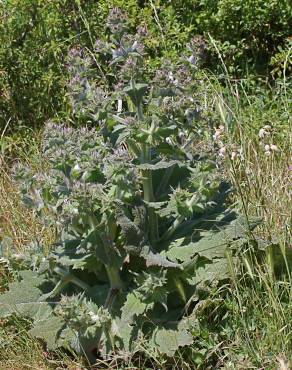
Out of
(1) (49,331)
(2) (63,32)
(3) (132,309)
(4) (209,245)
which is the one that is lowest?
(1) (49,331)

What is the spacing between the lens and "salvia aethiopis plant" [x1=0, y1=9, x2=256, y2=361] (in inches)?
132

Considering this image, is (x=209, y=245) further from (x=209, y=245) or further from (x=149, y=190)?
(x=149, y=190)

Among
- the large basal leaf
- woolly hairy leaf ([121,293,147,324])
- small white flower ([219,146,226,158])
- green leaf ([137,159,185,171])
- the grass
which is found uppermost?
green leaf ([137,159,185,171])

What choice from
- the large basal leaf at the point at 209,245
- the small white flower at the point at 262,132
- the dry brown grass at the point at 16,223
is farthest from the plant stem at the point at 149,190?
the small white flower at the point at 262,132

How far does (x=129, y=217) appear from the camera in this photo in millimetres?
3525

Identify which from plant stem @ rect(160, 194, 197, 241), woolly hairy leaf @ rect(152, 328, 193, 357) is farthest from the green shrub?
woolly hairy leaf @ rect(152, 328, 193, 357)

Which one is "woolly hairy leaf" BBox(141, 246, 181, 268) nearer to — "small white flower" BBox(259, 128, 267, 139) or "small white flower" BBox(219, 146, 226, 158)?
"small white flower" BBox(219, 146, 226, 158)

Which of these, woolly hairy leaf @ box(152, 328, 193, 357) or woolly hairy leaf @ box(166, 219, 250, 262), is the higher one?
woolly hairy leaf @ box(166, 219, 250, 262)

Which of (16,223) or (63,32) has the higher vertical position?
(63,32)

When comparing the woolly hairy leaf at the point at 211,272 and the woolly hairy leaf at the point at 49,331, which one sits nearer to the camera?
the woolly hairy leaf at the point at 211,272

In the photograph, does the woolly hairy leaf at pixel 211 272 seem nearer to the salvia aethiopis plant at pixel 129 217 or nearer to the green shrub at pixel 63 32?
the salvia aethiopis plant at pixel 129 217

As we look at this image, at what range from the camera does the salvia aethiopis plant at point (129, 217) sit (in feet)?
11.0

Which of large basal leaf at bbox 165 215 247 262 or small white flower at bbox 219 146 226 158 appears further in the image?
small white flower at bbox 219 146 226 158

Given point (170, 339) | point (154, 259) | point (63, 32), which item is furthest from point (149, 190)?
point (63, 32)
